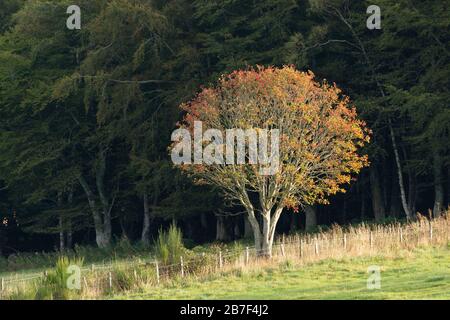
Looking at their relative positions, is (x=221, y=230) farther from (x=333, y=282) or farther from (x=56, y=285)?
(x=333, y=282)

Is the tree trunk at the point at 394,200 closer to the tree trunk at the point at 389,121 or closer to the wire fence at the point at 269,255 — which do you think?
the tree trunk at the point at 389,121

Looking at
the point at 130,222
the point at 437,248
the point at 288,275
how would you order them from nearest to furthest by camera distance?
the point at 288,275 < the point at 437,248 < the point at 130,222

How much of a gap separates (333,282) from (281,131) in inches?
359

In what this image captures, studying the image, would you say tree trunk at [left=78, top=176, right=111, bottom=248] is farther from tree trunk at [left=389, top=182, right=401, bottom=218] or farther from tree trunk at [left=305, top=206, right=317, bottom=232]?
tree trunk at [left=389, top=182, right=401, bottom=218]

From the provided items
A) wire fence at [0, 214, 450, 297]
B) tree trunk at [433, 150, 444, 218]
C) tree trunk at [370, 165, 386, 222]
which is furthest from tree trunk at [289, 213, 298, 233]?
wire fence at [0, 214, 450, 297]

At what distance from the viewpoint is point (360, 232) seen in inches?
1399

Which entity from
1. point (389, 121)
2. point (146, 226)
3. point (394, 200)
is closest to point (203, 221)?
point (146, 226)

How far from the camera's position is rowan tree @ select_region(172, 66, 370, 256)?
118ft

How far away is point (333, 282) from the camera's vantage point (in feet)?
93.6

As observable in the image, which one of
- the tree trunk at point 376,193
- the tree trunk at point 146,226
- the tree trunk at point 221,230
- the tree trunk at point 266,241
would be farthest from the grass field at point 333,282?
the tree trunk at point 146,226
